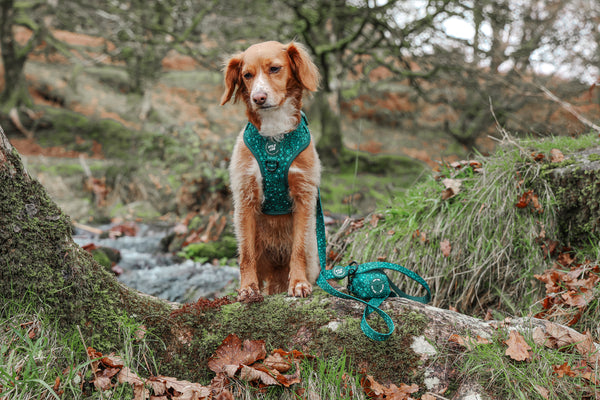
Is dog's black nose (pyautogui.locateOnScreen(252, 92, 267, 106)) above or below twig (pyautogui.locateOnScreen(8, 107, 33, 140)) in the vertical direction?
above

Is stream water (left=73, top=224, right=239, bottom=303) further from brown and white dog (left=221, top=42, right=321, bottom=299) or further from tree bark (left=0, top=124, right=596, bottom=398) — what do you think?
tree bark (left=0, top=124, right=596, bottom=398)

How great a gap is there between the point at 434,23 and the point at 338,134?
328 cm

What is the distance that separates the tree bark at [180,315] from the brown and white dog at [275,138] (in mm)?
249

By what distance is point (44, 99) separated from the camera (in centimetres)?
1437

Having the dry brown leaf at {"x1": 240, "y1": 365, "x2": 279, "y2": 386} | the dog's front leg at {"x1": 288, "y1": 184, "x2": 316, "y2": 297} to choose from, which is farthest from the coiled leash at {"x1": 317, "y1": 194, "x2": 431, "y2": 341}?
the dry brown leaf at {"x1": 240, "y1": 365, "x2": 279, "y2": 386}

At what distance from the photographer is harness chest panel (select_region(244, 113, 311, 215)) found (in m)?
2.60

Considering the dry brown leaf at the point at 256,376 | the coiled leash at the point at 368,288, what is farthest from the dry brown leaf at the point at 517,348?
the dry brown leaf at the point at 256,376

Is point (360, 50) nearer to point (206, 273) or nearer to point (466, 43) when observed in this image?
point (466, 43)

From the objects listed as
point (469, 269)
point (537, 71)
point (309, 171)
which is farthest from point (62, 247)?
point (537, 71)

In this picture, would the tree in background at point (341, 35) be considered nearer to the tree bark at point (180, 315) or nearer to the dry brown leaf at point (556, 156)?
the dry brown leaf at point (556, 156)

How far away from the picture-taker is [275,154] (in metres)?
2.60

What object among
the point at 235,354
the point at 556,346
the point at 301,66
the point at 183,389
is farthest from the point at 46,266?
the point at 556,346

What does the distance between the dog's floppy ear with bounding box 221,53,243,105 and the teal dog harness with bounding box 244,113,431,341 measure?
25 centimetres

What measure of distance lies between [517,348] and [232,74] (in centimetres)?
236
